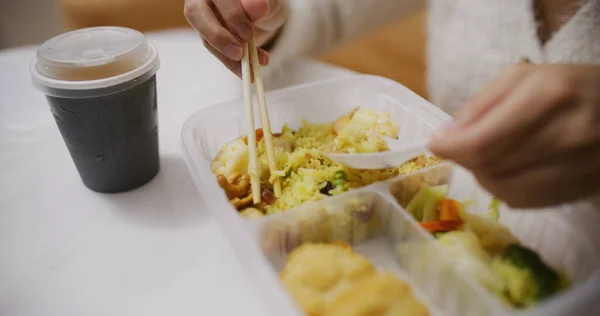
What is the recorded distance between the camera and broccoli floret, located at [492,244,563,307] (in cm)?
43

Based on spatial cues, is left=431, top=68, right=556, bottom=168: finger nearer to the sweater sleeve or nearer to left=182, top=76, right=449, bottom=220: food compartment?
left=182, top=76, right=449, bottom=220: food compartment

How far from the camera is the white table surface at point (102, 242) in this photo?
1.85 ft

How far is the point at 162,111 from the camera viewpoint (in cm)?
94

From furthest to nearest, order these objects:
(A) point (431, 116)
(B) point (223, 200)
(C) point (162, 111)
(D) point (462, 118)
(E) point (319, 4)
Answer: (E) point (319, 4) → (C) point (162, 111) → (A) point (431, 116) → (B) point (223, 200) → (D) point (462, 118)

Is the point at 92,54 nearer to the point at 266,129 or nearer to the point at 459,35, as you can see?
the point at 266,129

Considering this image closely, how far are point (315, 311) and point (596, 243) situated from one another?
10.5 inches

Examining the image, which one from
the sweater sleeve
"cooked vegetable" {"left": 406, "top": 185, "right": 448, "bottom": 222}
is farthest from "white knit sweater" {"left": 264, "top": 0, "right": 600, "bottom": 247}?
"cooked vegetable" {"left": 406, "top": 185, "right": 448, "bottom": 222}

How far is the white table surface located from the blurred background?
35.7 inches

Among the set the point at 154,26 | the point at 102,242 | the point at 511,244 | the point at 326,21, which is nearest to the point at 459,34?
the point at 326,21

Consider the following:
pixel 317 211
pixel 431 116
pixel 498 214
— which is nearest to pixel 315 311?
pixel 317 211

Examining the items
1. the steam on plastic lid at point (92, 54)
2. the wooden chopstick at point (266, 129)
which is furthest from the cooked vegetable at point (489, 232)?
the steam on plastic lid at point (92, 54)

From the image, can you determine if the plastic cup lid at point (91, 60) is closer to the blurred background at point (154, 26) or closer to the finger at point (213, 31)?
the finger at point (213, 31)

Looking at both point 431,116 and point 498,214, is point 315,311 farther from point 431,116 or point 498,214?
point 431,116

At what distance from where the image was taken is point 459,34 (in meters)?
1.04
